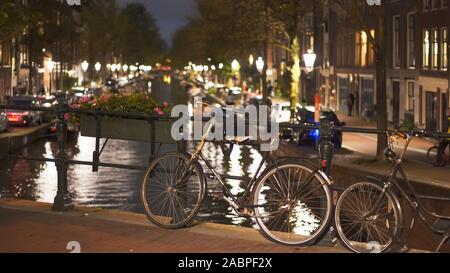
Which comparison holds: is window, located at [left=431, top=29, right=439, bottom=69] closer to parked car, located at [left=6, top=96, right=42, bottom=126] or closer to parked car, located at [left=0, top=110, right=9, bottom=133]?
parked car, located at [left=6, top=96, right=42, bottom=126]

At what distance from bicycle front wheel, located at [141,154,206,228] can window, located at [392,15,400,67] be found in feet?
135

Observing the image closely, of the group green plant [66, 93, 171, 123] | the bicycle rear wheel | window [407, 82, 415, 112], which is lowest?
the bicycle rear wheel

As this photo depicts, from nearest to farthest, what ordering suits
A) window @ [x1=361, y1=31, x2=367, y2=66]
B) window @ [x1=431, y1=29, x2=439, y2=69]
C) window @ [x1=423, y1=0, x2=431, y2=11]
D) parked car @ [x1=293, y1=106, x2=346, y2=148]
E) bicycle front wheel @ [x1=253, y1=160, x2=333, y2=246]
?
bicycle front wheel @ [x1=253, y1=160, x2=333, y2=246] → parked car @ [x1=293, y1=106, x2=346, y2=148] → window @ [x1=431, y1=29, x2=439, y2=69] → window @ [x1=423, y1=0, x2=431, y2=11] → window @ [x1=361, y1=31, x2=367, y2=66]

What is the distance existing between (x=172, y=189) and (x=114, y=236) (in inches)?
37.5

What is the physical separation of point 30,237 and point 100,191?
35.2ft

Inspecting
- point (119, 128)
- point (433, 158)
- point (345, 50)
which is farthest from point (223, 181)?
point (345, 50)

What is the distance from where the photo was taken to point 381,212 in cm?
812

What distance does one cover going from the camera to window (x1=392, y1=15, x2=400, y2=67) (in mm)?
49237

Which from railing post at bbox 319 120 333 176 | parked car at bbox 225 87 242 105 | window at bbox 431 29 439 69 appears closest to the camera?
railing post at bbox 319 120 333 176

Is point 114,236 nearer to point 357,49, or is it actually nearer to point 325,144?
point 325,144

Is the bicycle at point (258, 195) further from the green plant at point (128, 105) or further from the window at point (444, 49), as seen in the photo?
the window at point (444, 49)

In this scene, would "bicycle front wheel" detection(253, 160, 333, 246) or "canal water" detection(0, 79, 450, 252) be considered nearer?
"bicycle front wheel" detection(253, 160, 333, 246)

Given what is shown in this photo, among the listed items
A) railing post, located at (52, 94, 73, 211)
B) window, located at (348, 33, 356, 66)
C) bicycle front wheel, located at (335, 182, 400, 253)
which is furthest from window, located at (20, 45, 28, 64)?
bicycle front wheel, located at (335, 182, 400, 253)

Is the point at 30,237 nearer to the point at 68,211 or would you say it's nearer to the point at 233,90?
the point at 68,211
